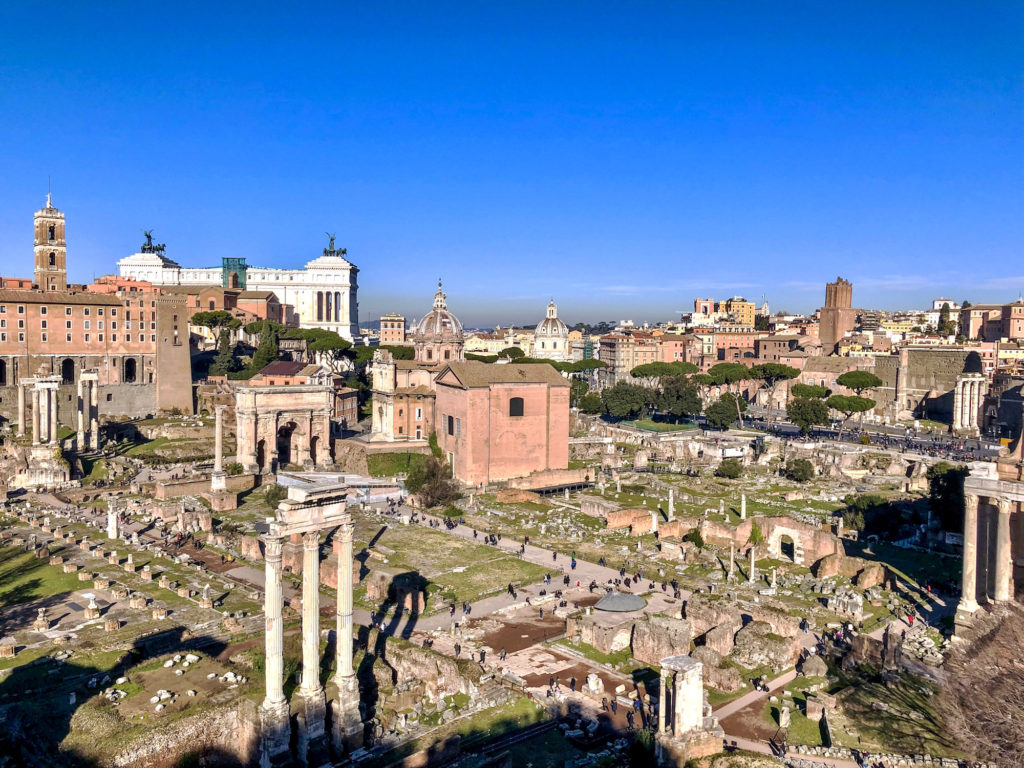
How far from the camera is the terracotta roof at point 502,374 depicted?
50.2 m

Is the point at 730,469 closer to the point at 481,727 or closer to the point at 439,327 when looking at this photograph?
the point at 439,327

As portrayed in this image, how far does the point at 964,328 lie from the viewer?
121938mm

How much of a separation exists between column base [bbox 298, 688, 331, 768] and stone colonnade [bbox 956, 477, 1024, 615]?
1913 centimetres

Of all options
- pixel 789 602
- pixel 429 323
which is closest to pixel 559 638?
pixel 789 602

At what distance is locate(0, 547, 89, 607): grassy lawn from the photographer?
28234mm

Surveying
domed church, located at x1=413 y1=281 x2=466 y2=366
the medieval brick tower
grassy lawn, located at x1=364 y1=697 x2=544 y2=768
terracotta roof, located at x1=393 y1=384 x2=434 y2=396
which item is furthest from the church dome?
the medieval brick tower

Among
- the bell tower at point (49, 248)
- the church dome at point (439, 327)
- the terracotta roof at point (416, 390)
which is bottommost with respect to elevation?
the terracotta roof at point (416, 390)

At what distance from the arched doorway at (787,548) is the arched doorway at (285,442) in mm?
31548

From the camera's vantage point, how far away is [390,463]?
168 feet

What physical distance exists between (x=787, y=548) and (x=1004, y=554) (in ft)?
38.0

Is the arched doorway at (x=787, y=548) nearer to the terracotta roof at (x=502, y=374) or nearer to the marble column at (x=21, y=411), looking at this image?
the terracotta roof at (x=502, y=374)

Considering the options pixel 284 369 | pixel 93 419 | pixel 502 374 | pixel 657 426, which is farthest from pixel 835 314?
pixel 93 419

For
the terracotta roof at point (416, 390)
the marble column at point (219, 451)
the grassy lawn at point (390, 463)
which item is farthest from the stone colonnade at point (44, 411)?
the terracotta roof at point (416, 390)

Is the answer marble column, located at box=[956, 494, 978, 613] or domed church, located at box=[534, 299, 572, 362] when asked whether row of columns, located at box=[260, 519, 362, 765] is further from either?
domed church, located at box=[534, 299, 572, 362]
